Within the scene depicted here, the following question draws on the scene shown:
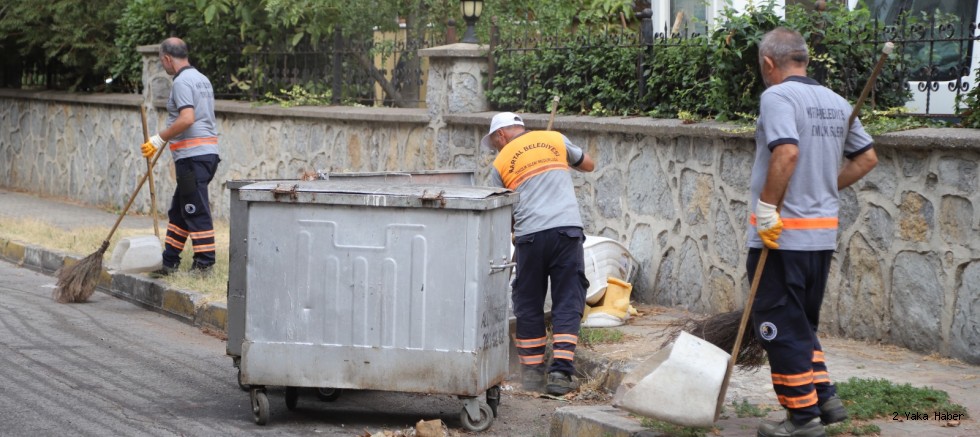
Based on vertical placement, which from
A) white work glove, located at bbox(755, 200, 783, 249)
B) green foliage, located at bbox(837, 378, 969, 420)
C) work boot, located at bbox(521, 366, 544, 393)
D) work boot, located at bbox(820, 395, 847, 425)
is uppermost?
white work glove, located at bbox(755, 200, 783, 249)

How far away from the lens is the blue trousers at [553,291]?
7.11m

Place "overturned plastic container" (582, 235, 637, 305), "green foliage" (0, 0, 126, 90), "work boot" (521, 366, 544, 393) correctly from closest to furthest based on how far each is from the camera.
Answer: "work boot" (521, 366, 544, 393) < "overturned plastic container" (582, 235, 637, 305) < "green foliage" (0, 0, 126, 90)

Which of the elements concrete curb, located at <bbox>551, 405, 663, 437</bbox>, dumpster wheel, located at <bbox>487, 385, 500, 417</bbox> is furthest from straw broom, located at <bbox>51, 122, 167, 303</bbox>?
concrete curb, located at <bbox>551, 405, 663, 437</bbox>

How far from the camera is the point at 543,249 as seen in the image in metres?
7.16

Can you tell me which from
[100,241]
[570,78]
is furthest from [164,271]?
[570,78]

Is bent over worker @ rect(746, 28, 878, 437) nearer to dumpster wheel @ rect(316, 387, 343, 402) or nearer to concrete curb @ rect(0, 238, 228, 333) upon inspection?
dumpster wheel @ rect(316, 387, 343, 402)

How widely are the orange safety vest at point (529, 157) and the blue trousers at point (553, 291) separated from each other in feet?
1.16

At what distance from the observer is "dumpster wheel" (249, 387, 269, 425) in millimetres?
6258

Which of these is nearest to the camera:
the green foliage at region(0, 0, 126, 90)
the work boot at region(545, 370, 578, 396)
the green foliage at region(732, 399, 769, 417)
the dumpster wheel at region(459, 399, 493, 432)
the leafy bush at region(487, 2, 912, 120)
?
the green foliage at region(732, 399, 769, 417)

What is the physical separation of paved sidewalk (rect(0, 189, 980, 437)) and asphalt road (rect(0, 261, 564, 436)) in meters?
0.44

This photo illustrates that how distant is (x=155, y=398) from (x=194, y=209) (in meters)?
3.29

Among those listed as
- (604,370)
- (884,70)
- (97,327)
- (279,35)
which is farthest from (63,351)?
(279,35)

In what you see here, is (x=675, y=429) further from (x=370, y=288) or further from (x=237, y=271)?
(x=237, y=271)

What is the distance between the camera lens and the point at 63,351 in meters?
8.03
